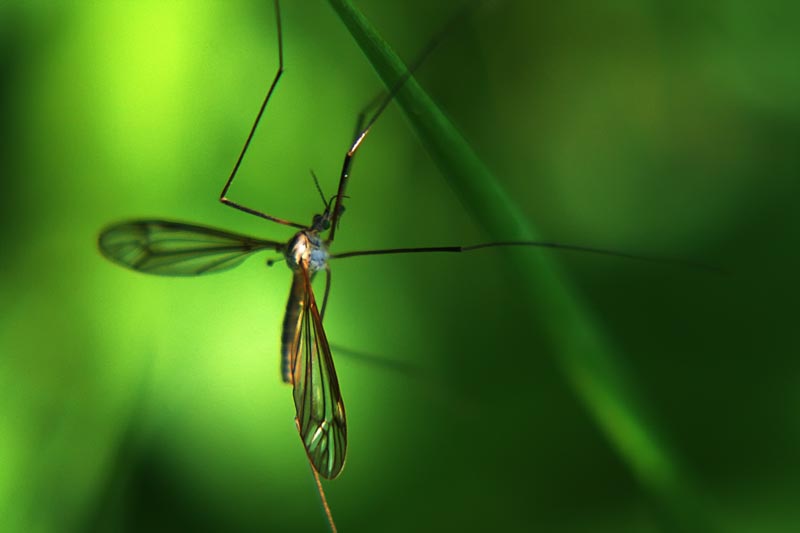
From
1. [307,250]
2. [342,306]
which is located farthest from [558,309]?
[342,306]

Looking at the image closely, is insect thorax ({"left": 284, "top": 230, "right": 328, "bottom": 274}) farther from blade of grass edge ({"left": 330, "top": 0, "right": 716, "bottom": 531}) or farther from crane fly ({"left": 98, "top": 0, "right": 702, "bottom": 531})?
blade of grass edge ({"left": 330, "top": 0, "right": 716, "bottom": 531})

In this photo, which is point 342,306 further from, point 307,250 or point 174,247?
point 174,247

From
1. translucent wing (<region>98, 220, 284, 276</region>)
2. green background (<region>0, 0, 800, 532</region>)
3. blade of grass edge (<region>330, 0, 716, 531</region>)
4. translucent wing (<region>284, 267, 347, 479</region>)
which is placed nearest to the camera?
blade of grass edge (<region>330, 0, 716, 531</region>)

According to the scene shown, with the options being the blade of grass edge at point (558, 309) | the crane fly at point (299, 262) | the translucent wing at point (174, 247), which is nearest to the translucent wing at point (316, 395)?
the crane fly at point (299, 262)

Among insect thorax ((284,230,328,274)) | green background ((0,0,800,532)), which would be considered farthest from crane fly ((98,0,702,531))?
green background ((0,0,800,532))

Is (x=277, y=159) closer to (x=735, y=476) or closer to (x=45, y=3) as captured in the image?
(x=45, y=3)

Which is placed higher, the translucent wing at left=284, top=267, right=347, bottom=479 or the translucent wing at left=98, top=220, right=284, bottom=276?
the translucent wing at left=98, top=220, right=284, bottom=276
